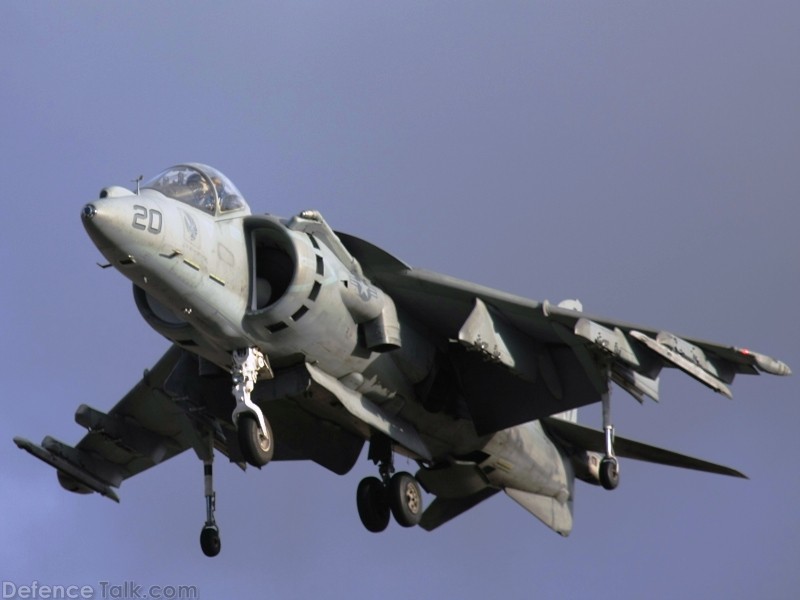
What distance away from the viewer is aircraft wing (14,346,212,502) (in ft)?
86.1

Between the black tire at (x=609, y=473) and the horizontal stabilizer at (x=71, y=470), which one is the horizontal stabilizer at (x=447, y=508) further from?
the horizontal stabilizer at (x=71, y=470)

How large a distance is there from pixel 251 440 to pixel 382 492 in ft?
10.1

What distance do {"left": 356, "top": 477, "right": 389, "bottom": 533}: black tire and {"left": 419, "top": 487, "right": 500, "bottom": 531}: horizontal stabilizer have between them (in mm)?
2490

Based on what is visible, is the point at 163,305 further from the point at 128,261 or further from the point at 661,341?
the point at 661,341

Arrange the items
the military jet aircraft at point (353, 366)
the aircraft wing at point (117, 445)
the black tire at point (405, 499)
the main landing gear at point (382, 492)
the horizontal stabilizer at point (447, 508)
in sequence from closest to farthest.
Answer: the military jet aircraft at point (353, 366) → the black tire at point (405, 499) → the main landing gear at point (382, 492) → the aircraft wing at point (117, 445) → the horizontal stabilizer at point (447, 508)

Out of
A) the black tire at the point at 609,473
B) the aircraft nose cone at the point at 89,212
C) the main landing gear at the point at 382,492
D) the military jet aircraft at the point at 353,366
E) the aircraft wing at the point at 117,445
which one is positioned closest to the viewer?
the aircraft nose cone at the point at 89,212

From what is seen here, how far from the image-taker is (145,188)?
21.3 metres

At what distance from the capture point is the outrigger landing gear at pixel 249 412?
21.4 meters

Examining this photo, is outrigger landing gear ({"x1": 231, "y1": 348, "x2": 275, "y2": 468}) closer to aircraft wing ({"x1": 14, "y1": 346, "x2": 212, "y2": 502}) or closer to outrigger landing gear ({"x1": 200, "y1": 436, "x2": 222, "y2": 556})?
outrigger landing gear ({"x1": 200, "y1": 436, "x2": 222, "y2": 556})

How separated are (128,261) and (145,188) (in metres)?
1.31

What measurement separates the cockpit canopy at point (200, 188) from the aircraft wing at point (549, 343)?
5.61ft

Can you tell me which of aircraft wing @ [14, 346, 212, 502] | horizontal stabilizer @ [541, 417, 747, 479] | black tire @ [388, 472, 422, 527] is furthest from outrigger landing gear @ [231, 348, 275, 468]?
horizontal stabilizer @ [541, 417, 747, 479]

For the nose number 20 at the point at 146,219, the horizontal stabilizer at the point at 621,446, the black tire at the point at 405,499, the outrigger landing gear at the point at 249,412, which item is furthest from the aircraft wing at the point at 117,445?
the nose number 20 at the point at 146,219

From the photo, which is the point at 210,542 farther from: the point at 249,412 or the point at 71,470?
the point at 71,470
